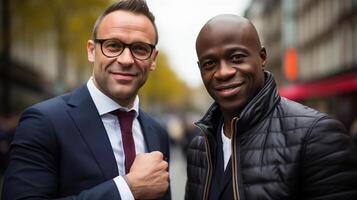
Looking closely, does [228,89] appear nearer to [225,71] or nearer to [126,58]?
[225,71]

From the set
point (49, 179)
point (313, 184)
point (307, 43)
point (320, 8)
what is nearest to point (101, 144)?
point (49, 179)

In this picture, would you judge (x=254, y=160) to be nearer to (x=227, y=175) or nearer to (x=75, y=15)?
(x=227, y=175)

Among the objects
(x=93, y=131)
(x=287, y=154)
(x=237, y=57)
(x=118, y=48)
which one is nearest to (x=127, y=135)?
(x=93, y=131)

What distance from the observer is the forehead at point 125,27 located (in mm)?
2820

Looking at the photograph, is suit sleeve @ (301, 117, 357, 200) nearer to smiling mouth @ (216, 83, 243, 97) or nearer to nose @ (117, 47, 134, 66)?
smiling mouth @ (216, 83, 243, 97)

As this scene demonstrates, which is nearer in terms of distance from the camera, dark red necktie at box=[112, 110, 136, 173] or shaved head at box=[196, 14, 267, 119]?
shaved head at box=[196, 14, 267, 119]

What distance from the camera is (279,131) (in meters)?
2.49

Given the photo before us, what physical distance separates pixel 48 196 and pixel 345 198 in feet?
4.46

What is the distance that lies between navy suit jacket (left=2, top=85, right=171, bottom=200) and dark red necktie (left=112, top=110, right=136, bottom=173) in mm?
104

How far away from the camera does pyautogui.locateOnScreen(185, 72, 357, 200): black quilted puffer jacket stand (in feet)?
7.57

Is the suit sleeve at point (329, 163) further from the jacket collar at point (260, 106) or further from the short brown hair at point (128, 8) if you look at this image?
the short brown hair at point (128, 8)

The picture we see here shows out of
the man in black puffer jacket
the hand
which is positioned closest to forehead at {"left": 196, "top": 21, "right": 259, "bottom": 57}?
the man in black puffer jacket

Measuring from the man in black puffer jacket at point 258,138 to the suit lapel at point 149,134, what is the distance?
470 mm

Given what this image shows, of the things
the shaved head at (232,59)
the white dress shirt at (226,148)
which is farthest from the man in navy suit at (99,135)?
the shaved head at (232,59)
